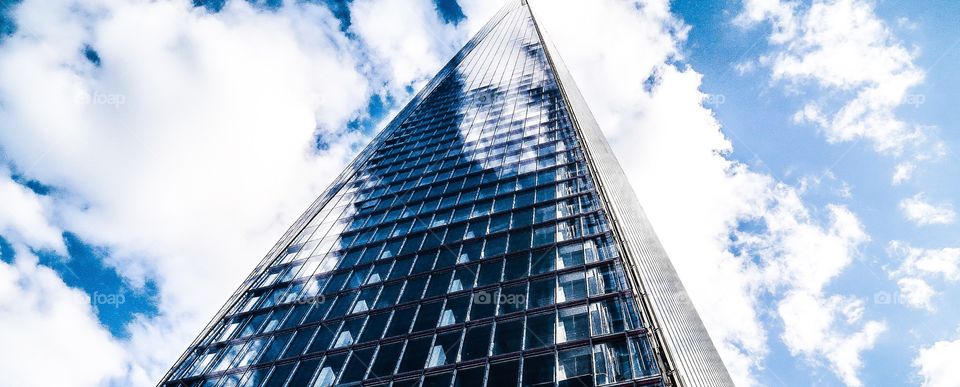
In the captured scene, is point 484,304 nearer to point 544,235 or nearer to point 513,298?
point 513,298

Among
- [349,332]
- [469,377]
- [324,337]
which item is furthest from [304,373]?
[469,377]

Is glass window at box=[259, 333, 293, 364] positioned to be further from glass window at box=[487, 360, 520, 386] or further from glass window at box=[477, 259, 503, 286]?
glass window at box=[487, 360, 520, 386]

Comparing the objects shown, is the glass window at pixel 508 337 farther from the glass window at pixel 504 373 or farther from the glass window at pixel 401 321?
the glass window at pixel 401 321

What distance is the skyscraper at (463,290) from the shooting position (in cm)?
1916

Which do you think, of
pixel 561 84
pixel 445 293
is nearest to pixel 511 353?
pixel 445 293

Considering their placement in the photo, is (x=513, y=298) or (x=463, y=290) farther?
(x=463, y=290)

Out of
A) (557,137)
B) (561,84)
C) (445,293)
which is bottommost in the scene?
(445,293)

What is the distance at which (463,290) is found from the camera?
81.4 ft

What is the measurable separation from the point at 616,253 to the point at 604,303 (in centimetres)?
368

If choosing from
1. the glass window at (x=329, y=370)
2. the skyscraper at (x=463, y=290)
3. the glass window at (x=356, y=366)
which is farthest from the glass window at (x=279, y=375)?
the glass window at (x=356, y=366)

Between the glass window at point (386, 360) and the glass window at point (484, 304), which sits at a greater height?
the glass window at point (484, 304)

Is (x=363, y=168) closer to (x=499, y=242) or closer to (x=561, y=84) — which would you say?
(x=561, y=84)

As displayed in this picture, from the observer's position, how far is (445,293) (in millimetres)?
25094

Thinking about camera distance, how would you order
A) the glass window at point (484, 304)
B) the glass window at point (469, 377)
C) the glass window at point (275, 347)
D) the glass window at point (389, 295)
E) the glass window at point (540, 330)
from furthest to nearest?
the glass window at point (389, 295) → the glass window at point (275, 347) → the glass window at point (484, 304) → the glass window at point (540, 330) → the glass window at point (469, 377)
